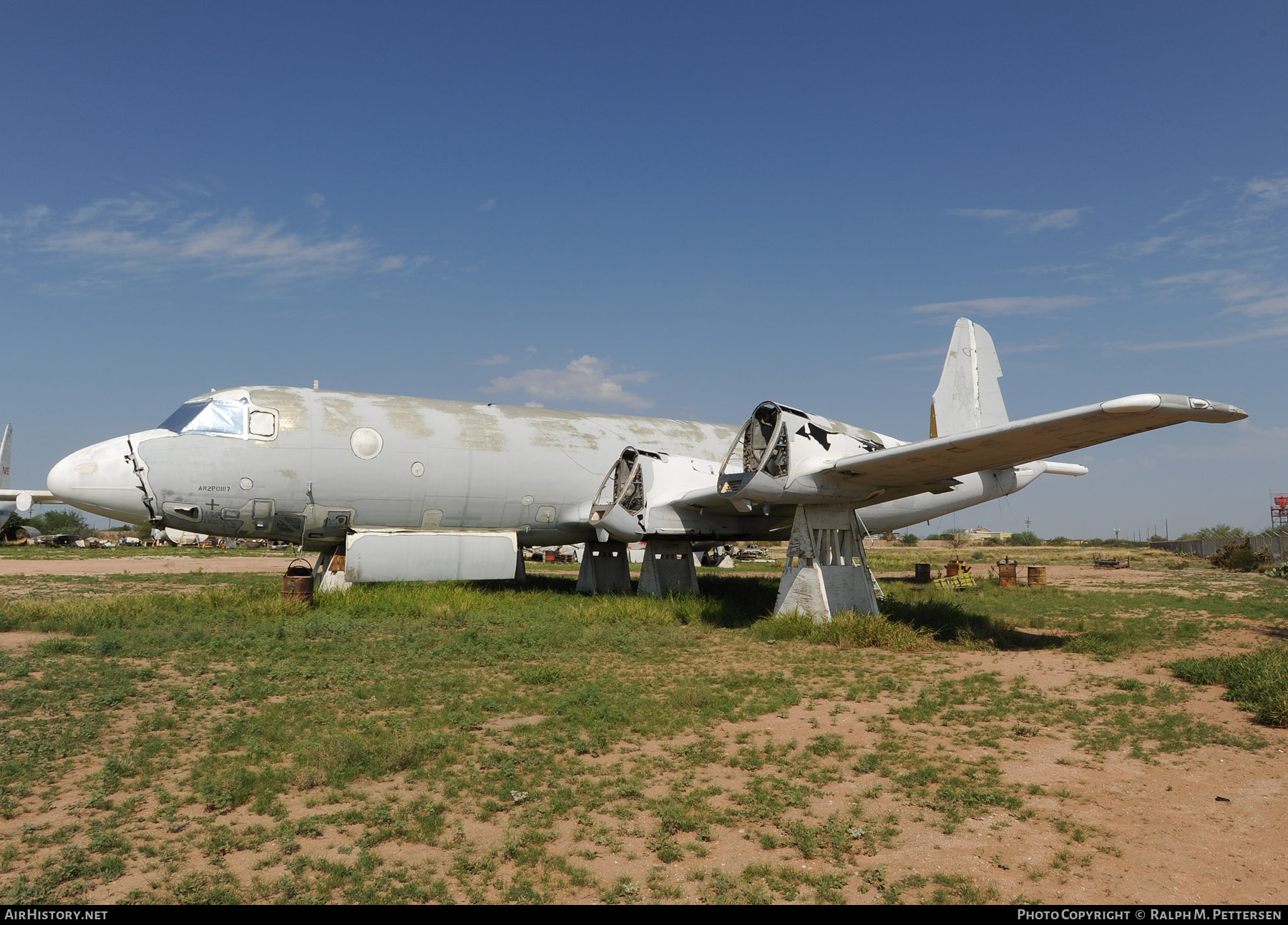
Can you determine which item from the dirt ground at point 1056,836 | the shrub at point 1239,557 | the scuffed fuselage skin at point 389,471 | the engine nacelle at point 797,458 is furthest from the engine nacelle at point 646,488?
the shrub at point 1239,557

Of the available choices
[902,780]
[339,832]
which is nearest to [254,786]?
[339,832]

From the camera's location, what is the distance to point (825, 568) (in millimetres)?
13289

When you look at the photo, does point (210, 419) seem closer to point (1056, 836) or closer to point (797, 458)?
point (797, 458)

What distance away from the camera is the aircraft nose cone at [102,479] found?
1355 cm

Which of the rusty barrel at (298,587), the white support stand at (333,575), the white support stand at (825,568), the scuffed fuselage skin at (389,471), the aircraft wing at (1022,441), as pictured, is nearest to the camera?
the aircraft wing at (1022,441)

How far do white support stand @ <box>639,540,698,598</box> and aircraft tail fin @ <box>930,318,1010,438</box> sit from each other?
6.51 meters

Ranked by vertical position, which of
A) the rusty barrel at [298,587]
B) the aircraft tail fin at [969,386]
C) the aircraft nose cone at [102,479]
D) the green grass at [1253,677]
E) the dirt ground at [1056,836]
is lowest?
the dirt ground at [1056,836]

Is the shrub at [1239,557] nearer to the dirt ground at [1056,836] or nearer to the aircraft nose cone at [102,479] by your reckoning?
the dirt ground at [1056,836]

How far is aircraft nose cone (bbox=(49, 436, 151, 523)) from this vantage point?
44.4ft

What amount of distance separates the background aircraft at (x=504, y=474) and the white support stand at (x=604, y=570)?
1204mm

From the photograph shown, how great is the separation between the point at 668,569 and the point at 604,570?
2.32m

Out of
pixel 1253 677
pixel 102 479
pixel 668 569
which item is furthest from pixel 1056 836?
pixel 102 479
